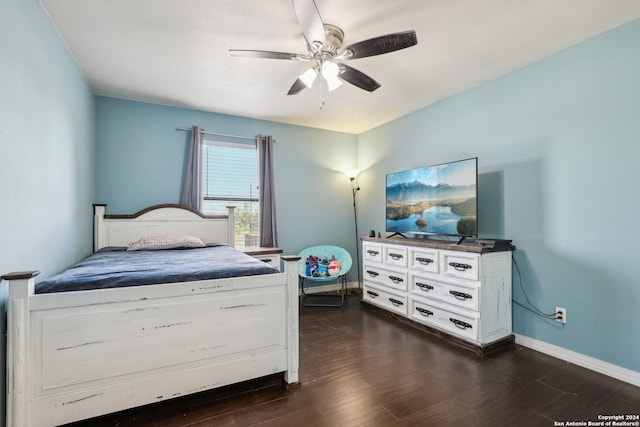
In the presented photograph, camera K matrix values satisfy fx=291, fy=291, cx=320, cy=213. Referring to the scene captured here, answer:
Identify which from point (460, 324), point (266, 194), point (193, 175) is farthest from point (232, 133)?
point (460, 324)

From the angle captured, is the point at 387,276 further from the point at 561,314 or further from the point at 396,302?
the point at 561,314

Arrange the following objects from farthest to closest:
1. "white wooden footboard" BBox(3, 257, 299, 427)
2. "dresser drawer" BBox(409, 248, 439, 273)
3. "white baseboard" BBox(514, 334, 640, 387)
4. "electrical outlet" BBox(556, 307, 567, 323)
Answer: "dresser drawer" BBox(409, 248, 439, 273) < "electrical outlet" BBox(556, 307, 567, 323) < "white baseboard" BBox(514, 334, 640, 387) < "white wooden footboard" BBox(3, 257, 299, 427)

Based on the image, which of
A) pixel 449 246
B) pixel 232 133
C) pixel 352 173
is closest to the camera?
pixel 449 246

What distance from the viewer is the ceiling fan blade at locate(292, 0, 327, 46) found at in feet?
5.12

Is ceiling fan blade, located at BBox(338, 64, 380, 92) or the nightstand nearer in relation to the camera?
ceiling fan blade, located at BBox(338, 64, 380, 92)

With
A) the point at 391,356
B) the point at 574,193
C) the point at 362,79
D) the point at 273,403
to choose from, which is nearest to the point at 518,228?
the point at 574,193

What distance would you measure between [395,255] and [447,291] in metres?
0.73

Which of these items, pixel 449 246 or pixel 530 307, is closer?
pixel 530 307

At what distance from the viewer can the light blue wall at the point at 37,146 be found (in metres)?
1.43

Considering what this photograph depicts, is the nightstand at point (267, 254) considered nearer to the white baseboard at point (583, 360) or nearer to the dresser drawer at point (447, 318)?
the dresser drawer at point (447, 318)

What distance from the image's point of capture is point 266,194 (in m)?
4.00

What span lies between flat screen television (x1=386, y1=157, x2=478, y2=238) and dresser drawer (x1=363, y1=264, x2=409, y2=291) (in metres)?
0.50

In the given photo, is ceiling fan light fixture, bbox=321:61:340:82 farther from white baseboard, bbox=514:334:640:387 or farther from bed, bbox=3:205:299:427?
white baseboard, bbox=514:334:640:387

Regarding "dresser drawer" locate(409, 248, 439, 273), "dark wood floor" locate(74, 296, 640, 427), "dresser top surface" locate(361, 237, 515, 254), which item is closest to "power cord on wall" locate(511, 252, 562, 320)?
"dresser top surface" locate(361, 237, 515, 254)
